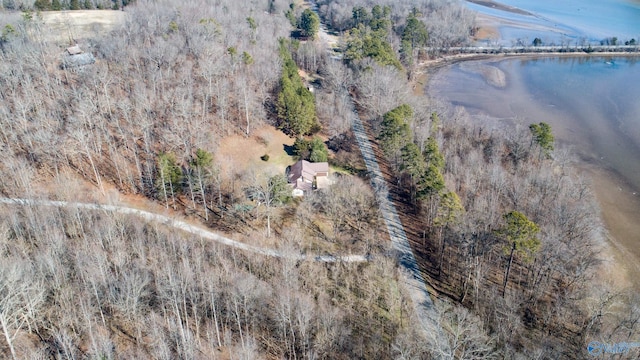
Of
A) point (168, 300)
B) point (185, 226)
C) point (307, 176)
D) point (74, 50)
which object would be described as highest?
point (74, 50)

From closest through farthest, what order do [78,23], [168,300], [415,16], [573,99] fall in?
[168,300] → [78,23] → [573,99] → [415,16]

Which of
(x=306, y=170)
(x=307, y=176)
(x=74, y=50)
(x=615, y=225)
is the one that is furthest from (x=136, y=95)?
(x=615, y=225)

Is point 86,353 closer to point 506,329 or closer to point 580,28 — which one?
point 506,329

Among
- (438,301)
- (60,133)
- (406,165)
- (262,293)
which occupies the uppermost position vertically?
(60,133)

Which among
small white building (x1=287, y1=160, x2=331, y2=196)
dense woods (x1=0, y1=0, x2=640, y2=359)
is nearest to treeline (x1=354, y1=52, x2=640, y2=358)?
dense woods (x1=0, y1=0, x2=640, y2=359)

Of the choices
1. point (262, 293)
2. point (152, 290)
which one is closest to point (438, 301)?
point (262, 293)

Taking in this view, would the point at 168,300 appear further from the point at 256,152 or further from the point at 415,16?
the point at 415,16

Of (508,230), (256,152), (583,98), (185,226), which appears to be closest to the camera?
(508,230)
